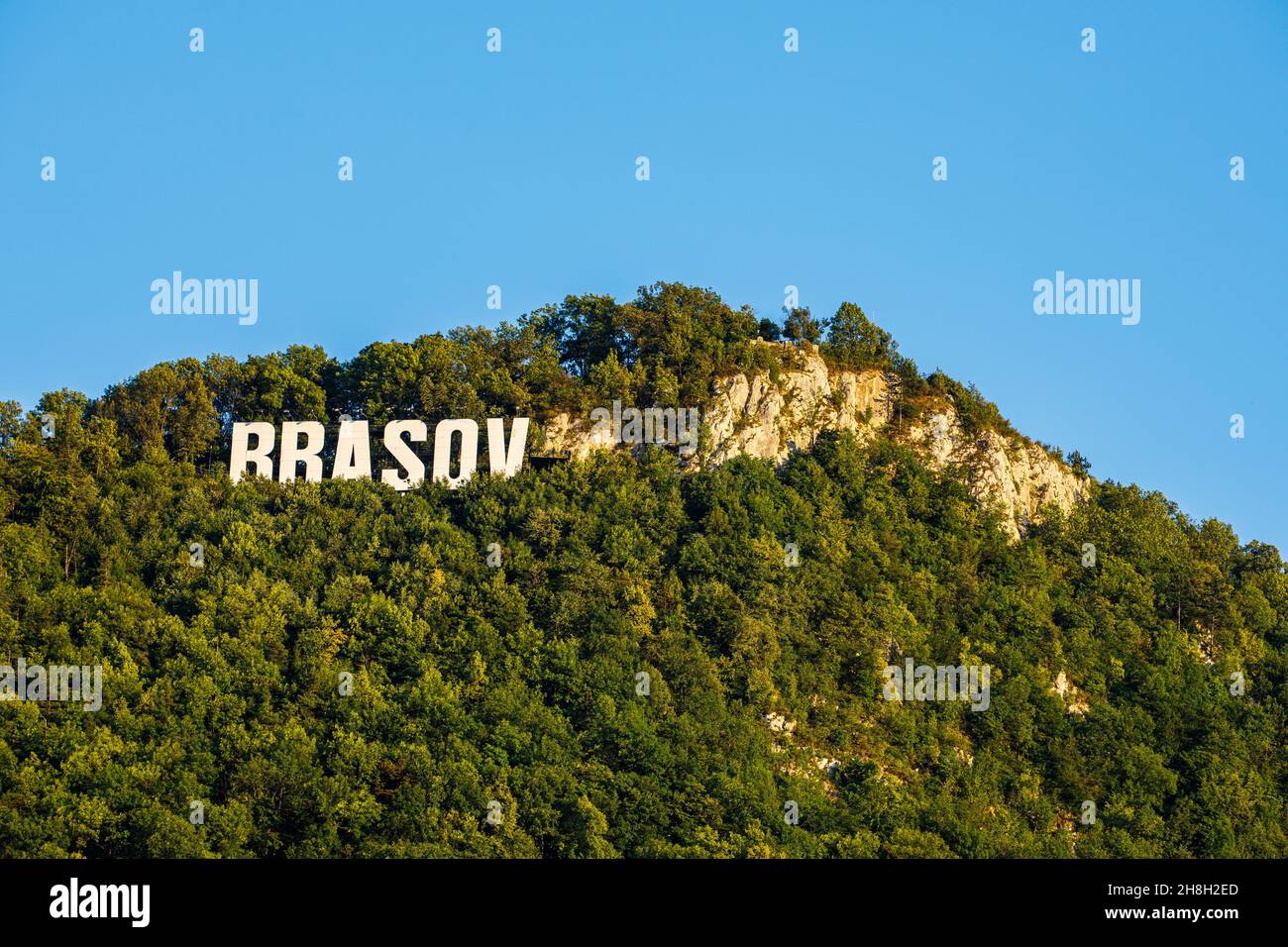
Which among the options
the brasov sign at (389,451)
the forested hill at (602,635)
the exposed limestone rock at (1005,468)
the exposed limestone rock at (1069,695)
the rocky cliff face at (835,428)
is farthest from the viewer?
the exposed limestone rock at (1005,468)

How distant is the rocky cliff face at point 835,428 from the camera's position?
336 feet

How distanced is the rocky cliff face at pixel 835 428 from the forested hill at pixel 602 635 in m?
1.06

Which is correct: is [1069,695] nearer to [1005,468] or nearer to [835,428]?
[1005,468]

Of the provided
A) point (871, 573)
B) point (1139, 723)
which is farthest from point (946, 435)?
point (1139, 723)

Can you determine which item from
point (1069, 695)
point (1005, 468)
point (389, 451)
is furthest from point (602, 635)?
point (1005, 468)

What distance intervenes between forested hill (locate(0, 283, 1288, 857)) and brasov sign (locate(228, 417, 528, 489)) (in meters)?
1.43

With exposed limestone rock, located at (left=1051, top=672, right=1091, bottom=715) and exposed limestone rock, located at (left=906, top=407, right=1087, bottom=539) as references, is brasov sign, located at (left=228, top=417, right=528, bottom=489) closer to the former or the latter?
exposed limestone rock, located at (left=906, top=407, right=1087, bottom=539)

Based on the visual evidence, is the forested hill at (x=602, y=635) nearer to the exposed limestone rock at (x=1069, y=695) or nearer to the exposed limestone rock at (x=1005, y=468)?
the exposed limestone rock at (x=1069, y=695)

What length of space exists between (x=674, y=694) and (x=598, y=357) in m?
29.3

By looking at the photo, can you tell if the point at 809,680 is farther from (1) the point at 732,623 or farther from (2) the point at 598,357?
(2) the point at 598,357

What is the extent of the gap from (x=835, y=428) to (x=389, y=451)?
23.3 metres

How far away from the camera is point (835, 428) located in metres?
105

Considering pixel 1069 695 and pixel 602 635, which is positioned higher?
pixel 602 635

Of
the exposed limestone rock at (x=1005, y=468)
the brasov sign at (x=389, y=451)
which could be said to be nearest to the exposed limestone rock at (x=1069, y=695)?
the exposed limestone rock at (x=1005, y=468)
